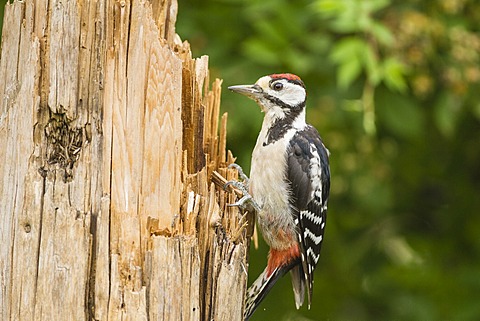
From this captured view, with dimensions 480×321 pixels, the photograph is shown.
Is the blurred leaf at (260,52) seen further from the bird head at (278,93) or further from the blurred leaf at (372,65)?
the blurred leaf at (372,65)

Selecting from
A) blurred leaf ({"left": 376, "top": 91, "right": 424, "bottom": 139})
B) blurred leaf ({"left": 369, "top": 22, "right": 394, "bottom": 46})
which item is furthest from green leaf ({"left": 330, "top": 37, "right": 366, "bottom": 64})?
blurred leaf ({"left": 376, "top": 91, "right": 424, "bottom": 139})

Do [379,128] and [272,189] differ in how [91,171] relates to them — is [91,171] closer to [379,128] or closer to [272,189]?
[272,189]

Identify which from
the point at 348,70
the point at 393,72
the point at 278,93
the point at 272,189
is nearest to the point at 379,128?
the point at 393,72

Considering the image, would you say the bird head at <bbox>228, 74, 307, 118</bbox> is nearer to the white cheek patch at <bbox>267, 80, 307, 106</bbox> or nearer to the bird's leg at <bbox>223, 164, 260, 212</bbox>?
the white cheek patch at <bbox>267, 80, 307, 106</bbox>

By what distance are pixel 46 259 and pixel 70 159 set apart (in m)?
0.40

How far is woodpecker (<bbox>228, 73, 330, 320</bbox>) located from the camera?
4.43 metres

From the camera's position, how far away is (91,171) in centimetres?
303

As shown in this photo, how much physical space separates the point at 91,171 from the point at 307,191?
69.9 inches

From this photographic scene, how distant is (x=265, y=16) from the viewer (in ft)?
16.6

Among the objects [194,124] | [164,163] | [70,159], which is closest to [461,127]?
[194,124]

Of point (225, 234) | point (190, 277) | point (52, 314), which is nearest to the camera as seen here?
point (52, 314)

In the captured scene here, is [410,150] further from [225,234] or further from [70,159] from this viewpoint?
[70,159]

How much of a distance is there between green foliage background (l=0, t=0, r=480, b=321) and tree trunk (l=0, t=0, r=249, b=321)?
1.57 metres

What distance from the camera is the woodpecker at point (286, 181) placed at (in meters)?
4.43
